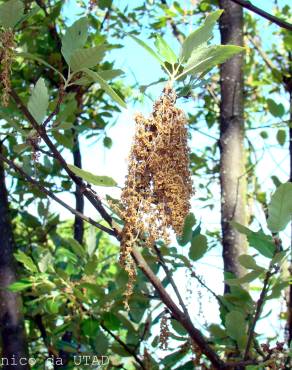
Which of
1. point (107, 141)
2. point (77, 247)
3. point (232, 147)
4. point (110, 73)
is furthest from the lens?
point (107, 141)

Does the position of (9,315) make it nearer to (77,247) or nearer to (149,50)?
(77,247)

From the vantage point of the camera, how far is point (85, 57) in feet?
2.52

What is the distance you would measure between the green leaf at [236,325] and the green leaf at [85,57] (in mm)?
489

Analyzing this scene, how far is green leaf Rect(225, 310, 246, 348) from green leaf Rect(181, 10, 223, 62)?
46 centimetres

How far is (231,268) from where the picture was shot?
1.37 m

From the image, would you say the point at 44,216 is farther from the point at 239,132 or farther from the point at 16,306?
the point at 239,132

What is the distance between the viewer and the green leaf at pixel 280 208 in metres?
0.82

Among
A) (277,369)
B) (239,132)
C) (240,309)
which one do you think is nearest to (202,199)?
(239,132)

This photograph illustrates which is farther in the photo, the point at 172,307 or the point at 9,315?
the point at 9,315

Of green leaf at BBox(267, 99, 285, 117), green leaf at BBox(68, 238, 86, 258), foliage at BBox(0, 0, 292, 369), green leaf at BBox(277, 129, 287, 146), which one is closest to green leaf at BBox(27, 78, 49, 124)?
foliage at BBox(0, 0, 292, 369)

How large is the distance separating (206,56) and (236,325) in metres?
0.49

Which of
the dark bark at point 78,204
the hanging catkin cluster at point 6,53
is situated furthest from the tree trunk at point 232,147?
the hanging catkin cluster at point 6,53

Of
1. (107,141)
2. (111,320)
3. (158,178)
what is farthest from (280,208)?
(107,141)

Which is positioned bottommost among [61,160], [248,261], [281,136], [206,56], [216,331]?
[216,331]
